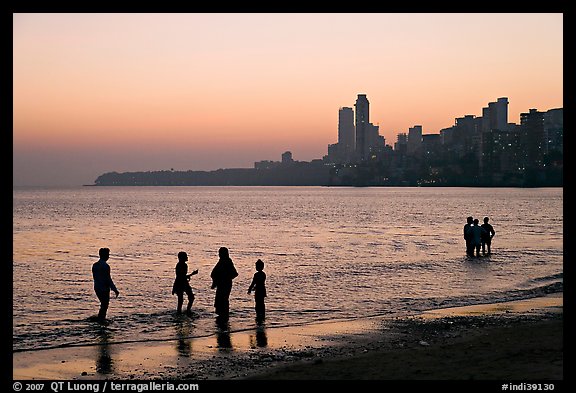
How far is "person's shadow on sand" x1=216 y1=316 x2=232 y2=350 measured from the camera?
1294 cm

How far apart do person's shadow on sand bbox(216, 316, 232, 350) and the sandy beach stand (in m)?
0.04

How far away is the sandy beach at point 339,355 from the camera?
393 inches

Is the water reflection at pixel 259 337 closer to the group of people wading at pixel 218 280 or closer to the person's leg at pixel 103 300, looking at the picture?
the group of people wading at pixel 218 280

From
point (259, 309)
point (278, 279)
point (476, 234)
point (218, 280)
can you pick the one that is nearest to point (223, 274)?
point (218, 280)

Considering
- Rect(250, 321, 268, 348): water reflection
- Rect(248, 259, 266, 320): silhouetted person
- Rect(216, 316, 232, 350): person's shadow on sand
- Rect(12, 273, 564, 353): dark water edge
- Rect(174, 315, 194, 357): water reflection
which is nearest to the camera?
Rect(174, 315, 194, 357): water reflection

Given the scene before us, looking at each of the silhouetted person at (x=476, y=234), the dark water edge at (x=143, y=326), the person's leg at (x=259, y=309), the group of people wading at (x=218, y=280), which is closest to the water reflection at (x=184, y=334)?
the dark water edge at (x=143, y=326)

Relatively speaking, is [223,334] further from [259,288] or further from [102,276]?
[102,276]

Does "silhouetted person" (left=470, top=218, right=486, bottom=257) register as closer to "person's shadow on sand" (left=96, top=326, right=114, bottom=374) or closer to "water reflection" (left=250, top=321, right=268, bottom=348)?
"water reflection" (left=250, top=321, right=268, bottom=348)

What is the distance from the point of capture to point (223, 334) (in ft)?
46.6

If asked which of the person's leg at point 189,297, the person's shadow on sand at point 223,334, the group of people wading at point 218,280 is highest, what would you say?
the group of people wading at point 218,280

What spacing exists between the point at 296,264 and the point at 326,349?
2150cm

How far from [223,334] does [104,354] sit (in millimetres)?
2836

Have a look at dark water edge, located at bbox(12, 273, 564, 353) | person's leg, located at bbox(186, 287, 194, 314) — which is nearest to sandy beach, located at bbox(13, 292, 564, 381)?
dark water edge, located at bbox(12, 273, 564, 353)

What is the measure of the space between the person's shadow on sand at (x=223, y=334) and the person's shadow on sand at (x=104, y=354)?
2132 millimetres
